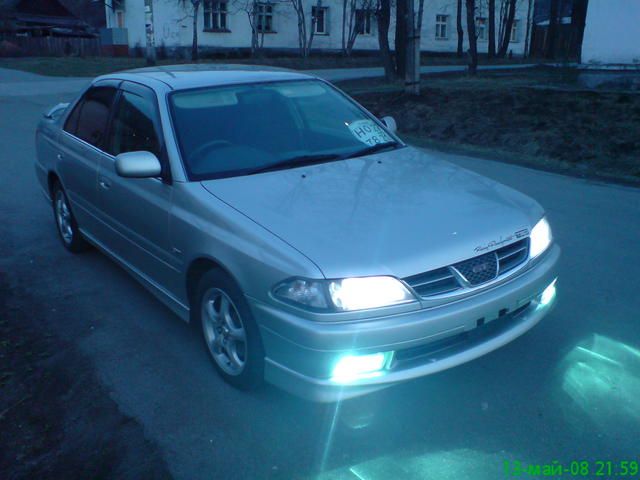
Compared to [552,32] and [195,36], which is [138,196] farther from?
[552,32]

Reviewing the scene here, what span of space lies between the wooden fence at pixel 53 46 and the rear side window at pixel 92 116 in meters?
38.0

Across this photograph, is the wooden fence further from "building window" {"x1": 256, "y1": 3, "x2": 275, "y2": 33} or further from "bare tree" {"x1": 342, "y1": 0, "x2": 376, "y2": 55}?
"bare tree" {"x1": 342, "y1": 0, "x2": 376, "y2": 55}

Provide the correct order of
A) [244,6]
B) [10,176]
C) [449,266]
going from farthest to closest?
[244,6] → [10,176] → [449,266]

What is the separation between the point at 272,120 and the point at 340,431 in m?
2.18

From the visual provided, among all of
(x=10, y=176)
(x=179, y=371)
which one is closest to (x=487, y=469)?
(x=179, y=371)

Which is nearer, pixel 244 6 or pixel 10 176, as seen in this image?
pixel 10 176

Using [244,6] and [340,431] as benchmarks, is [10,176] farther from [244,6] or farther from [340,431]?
[244,6]

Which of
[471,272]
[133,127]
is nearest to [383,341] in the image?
[471,272]

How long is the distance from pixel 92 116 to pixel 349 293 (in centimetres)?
334

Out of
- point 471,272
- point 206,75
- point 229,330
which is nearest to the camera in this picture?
point 471,272

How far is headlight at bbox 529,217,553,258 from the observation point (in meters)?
3.90

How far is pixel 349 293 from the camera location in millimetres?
3223

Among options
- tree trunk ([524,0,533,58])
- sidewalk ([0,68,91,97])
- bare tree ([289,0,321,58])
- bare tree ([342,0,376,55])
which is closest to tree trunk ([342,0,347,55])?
bare tree ([342,0,376,55])

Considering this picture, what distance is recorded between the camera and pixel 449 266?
339 cm
